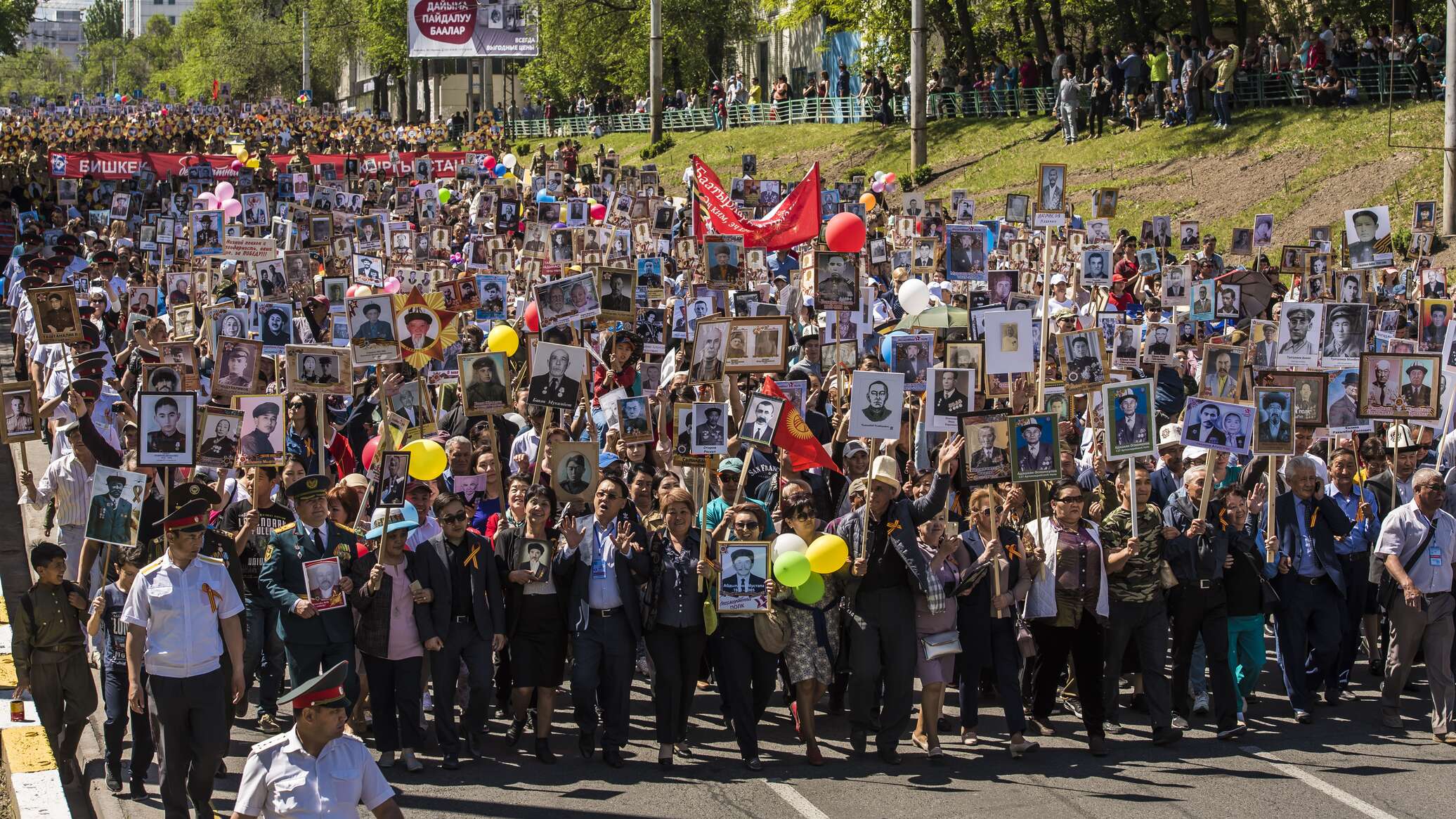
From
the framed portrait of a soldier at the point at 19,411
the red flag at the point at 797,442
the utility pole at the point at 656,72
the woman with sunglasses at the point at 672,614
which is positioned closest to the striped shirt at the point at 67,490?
the framed portrait of a soldier at the point at 19,411

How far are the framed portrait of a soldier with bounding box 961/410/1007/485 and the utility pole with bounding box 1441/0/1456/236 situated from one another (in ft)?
58.3

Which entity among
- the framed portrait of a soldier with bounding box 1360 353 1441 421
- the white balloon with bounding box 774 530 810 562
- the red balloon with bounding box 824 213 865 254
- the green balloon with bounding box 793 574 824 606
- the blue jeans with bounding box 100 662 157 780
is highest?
the red balloon with bounding box 824 213 865 254

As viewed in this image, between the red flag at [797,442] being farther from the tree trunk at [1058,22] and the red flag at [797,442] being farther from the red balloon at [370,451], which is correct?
the tree trunk at [1058,22]

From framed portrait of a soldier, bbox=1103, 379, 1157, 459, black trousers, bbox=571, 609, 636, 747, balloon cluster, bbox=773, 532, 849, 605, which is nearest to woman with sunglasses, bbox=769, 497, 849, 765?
balloon cluster, bbox=773, 532, 849, 605

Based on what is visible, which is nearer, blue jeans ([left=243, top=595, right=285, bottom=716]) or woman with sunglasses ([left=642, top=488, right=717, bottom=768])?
woman with sunglasses ([left=642, top=488, right=717, bottom=768])

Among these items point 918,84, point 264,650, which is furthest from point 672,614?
point 918,84

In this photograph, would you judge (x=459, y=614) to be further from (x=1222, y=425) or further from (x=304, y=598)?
(x=1222, y=425)

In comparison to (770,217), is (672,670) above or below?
below

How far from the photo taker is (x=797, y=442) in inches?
417

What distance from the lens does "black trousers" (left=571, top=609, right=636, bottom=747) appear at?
910cm

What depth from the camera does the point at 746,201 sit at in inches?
1003

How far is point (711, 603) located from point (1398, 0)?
1207 inches

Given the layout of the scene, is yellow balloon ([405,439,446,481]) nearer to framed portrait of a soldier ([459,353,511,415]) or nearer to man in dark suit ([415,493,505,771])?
man in dark suit ([415,493,505,771])

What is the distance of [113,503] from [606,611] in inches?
98.4
